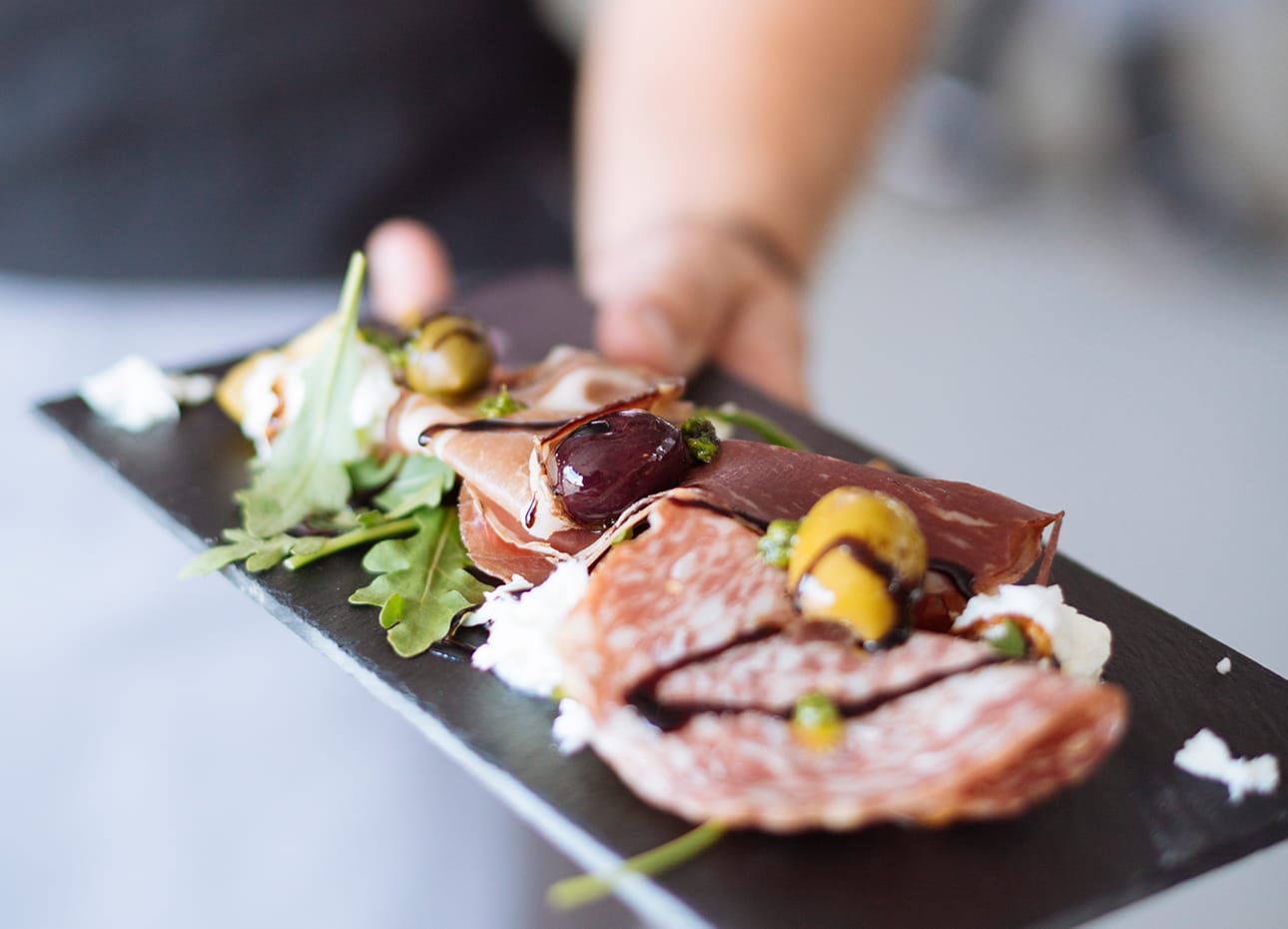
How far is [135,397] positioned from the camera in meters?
1.89

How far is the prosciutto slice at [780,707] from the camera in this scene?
3.24 feet

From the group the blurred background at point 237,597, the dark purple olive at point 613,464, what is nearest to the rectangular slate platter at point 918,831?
the dark purple olive at point 613,464

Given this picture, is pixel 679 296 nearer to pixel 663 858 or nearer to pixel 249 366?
pixel 249 366

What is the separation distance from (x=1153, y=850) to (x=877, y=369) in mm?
4010

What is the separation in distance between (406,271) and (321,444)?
89 cm

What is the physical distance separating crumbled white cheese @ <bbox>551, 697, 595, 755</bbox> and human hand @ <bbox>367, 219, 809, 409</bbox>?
0.92 meters

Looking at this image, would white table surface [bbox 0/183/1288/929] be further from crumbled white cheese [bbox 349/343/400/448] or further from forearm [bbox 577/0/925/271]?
forearm [bbox 577/0/925/271]

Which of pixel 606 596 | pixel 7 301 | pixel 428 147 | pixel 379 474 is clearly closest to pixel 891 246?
pixel 428 147

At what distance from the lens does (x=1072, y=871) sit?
102cm

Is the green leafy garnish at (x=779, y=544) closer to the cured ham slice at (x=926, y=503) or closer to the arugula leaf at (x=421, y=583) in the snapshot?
the cured ham slice at (x=926, y=503)

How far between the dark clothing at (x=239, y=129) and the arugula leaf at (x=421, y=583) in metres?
1.27

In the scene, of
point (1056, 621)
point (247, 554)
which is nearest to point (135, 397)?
point (247, 554)

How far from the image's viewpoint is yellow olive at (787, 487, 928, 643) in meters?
1.11

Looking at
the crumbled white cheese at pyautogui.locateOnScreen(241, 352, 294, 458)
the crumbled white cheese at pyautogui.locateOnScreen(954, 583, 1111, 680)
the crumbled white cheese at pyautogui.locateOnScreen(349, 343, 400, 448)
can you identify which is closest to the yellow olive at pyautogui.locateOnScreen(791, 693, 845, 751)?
the crumbled white cheese at pyautogui.locateOnScreen(954, 583, 1111, 680)
